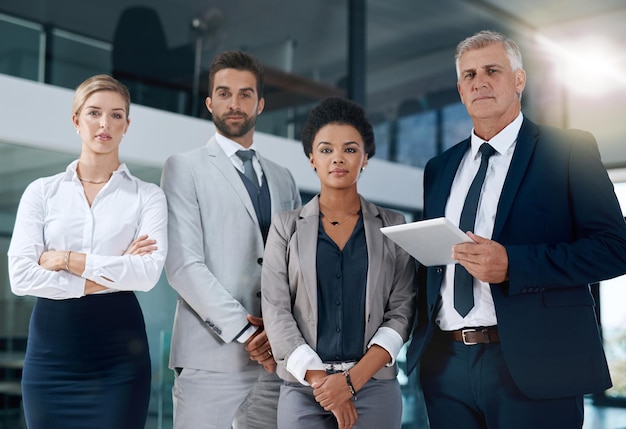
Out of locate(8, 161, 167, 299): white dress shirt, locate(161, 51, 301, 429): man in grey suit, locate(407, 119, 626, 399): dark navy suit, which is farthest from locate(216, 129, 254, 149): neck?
locate(407, 119, 626, 399): dark navy suit

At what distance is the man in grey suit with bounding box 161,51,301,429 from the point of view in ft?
8.07

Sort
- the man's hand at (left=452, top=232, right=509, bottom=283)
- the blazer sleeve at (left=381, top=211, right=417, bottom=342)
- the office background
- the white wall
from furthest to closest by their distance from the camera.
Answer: the office background < the white wall < the blazer sleeve at (left=381, top=211, right=417, bottom=342) < the man's hand at (left=452, top=232, right=509, bottom=283)

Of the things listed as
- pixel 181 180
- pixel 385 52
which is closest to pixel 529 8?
pixel 385 52

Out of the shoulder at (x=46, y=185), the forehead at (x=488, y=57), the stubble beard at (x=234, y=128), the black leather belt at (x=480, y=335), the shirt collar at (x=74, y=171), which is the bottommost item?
the black leather belt at (x=480, y=335)

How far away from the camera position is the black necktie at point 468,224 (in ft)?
6.88

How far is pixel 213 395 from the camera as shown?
2502 mm

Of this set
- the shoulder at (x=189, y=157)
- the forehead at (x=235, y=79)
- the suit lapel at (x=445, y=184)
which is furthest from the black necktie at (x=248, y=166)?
the suit lapel at (x=445, y=184)

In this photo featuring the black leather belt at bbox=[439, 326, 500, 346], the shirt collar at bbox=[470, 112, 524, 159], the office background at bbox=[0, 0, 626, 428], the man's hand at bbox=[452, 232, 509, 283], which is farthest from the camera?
the office background at bbox=[0, 0, 626, 428]

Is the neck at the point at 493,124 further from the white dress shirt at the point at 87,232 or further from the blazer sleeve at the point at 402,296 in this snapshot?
the white dress shirt at the point at 87,232

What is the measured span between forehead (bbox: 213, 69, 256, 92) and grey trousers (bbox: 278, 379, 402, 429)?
43.6 inches

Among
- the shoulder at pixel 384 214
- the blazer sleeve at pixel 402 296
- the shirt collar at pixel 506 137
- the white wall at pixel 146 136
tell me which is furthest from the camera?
the white wall at pixel 146 136

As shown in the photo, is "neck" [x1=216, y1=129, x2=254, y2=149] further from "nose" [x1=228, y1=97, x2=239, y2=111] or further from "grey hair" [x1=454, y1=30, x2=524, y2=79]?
"grey hair" [x1=454, y1=30, x2=524, y2=79]

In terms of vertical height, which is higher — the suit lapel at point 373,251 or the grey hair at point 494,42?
the grey hair at point 494,42

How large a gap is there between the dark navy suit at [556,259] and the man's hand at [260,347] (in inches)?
32.5
